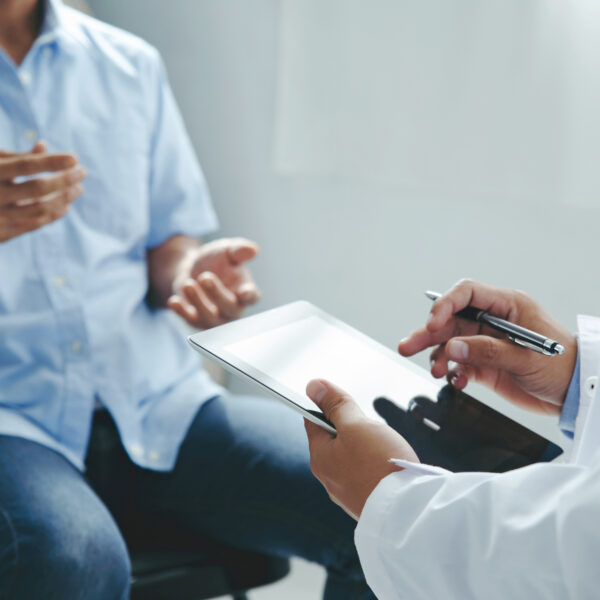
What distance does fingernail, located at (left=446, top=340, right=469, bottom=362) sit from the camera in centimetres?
68

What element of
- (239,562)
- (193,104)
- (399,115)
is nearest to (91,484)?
(239,562)

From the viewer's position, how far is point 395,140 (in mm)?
A: 1149

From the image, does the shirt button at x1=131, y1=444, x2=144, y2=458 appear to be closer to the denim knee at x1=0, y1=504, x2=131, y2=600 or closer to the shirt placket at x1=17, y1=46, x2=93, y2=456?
the shirt placket at x1=17, y1=46, x2=93, y2=456

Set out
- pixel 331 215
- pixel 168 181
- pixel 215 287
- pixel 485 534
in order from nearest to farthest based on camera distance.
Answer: pixel 485 534, pixel 215 287, pixel 168 181, pixel 331 215

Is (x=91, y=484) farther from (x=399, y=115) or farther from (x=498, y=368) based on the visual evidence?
(x=399, y=115)

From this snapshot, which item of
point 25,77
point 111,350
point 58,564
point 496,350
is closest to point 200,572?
point 58,564

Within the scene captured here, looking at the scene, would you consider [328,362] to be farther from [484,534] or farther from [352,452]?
[484,534]

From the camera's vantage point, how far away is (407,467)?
489mm

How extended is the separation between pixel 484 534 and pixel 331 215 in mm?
900

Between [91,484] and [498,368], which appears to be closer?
[498,368]

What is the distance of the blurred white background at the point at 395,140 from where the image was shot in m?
1.01

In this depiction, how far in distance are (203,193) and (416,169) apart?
0.36m

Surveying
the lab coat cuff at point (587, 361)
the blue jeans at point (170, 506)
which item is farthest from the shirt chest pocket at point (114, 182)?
the lab coat cuff at point (587, 361)

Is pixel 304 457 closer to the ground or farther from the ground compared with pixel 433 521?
closer to the ground
